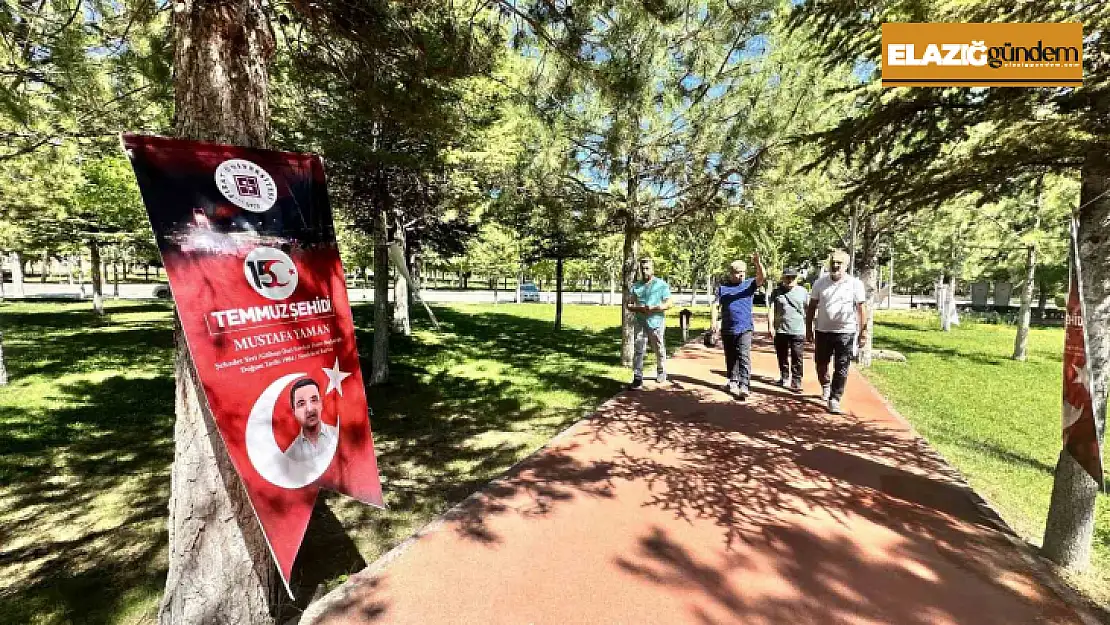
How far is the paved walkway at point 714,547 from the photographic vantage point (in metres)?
2.55

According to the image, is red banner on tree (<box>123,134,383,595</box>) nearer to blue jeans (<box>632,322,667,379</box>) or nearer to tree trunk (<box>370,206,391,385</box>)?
blue jeans (<box>632,322,667,379</box>)

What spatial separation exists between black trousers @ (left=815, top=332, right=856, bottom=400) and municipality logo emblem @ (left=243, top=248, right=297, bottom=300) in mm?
5849

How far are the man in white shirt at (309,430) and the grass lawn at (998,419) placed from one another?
4.24m

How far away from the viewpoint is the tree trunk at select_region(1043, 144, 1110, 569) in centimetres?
281

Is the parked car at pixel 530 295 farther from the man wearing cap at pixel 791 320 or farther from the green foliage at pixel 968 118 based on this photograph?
the green foliage at pixel 968 118

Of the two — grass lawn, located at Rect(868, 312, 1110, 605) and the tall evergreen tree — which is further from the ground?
the tall evergreen tree

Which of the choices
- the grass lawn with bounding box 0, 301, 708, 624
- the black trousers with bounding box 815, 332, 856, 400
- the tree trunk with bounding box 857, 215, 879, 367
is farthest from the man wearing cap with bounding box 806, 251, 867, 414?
the tree trunk with bounding box 857, 215, 879, 367

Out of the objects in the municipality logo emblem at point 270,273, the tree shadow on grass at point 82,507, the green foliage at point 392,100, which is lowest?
the tree shadow on grass at point 82,507

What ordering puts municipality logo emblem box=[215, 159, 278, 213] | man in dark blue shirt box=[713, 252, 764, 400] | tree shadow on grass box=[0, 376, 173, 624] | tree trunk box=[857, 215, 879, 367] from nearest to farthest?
municipality logo emblem box=[215, 159, 278, 213]
tree shadow on grass box=[0, 376, 173, 624]
man in dark blue shirt box=[713, 252, 764, 400]
tree trunk box=[857, 215, 879, 367]

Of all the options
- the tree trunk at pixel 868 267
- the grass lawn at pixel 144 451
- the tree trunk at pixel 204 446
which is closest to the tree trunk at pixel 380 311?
the grass lawn at pixel 144 451

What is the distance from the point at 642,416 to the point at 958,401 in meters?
5.14

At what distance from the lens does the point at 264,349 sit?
2076mm

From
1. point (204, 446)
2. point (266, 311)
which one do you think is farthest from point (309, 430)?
point (266, 311)

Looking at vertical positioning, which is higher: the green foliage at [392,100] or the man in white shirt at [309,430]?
the green foliage at [392,100]
